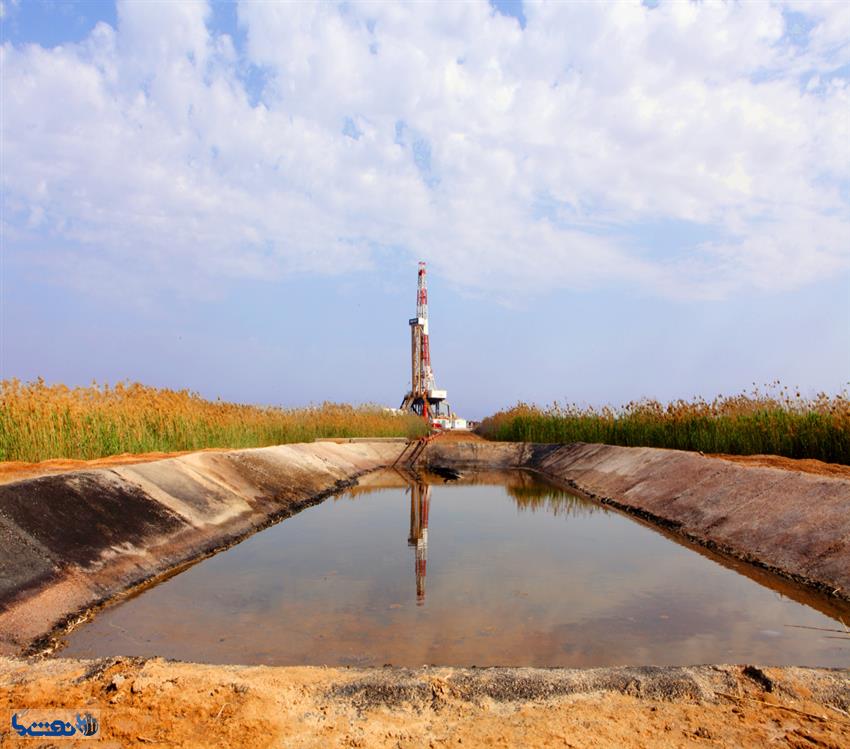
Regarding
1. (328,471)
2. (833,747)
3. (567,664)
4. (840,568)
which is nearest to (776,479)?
(840,568)

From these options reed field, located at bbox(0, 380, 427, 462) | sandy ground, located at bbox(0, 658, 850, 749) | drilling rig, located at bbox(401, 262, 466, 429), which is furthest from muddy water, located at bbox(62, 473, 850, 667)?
drilling rig, located at bbox(401, 262, 466, 429)

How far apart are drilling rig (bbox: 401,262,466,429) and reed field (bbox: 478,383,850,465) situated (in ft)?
65.0

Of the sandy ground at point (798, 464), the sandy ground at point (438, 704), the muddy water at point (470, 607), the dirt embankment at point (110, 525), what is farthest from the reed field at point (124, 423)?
the sandy ground at point (798, 464)

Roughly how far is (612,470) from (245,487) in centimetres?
810

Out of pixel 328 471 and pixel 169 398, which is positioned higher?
pixel 169 398

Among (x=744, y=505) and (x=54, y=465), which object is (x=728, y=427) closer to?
(x=744, y=505)

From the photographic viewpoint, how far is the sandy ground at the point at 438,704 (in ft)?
10.3

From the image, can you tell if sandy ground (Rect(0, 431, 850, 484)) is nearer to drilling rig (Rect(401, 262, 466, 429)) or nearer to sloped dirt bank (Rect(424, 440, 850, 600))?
sloped dirt bank (Rect(424, 440, 850, 600))

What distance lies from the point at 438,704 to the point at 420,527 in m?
6.53

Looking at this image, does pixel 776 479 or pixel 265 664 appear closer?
pixel 265 664

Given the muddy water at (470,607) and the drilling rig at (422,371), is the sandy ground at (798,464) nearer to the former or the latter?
the muddy water at (470,607)

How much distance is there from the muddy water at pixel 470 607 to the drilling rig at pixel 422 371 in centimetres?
3230

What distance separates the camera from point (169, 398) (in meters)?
14.6

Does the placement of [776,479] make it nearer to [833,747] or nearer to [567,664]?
[567,664]
